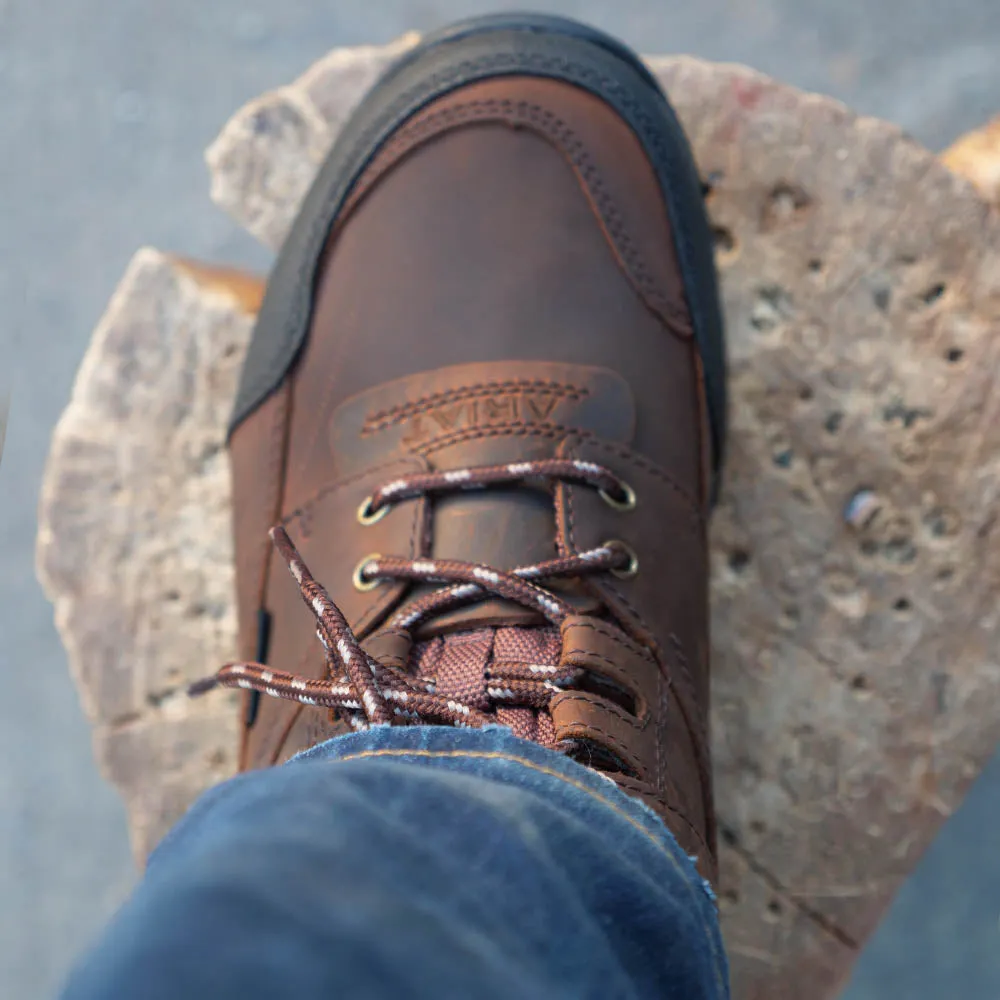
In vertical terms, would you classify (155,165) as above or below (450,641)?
above

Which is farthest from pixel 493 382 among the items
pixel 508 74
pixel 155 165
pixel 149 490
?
pixel 155 165

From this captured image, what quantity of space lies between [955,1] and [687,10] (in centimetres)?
33

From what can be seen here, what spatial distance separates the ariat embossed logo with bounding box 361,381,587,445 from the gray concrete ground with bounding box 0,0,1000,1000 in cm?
57

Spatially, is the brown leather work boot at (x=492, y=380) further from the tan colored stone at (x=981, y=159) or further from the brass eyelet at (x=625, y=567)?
the tan colored stone at (x=981, y=159)

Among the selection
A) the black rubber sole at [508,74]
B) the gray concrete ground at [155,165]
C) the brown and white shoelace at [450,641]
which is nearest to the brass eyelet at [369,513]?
the brown and white shoelace at [450,641]

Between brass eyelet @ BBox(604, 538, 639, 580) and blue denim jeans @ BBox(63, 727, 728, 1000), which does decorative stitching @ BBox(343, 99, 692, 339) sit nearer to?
brass eyelet @ BBox(604, 538, 639, 580)

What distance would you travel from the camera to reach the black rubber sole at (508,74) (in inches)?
32.9

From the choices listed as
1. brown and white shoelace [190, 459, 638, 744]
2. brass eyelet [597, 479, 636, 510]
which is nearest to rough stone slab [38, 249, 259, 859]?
brown and white shoelace [190, 459, 638, 744]

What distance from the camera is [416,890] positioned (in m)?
0.36

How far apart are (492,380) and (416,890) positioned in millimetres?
492

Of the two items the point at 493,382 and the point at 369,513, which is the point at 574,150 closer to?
the point at 493,382

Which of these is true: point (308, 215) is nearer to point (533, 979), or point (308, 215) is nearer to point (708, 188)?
point (708, 188)

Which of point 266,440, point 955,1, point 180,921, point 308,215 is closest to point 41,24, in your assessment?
point 308,215

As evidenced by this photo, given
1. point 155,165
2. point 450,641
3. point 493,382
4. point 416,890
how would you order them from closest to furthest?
point 416,890 < point 450,641 < point 493,382 < point 155,165
